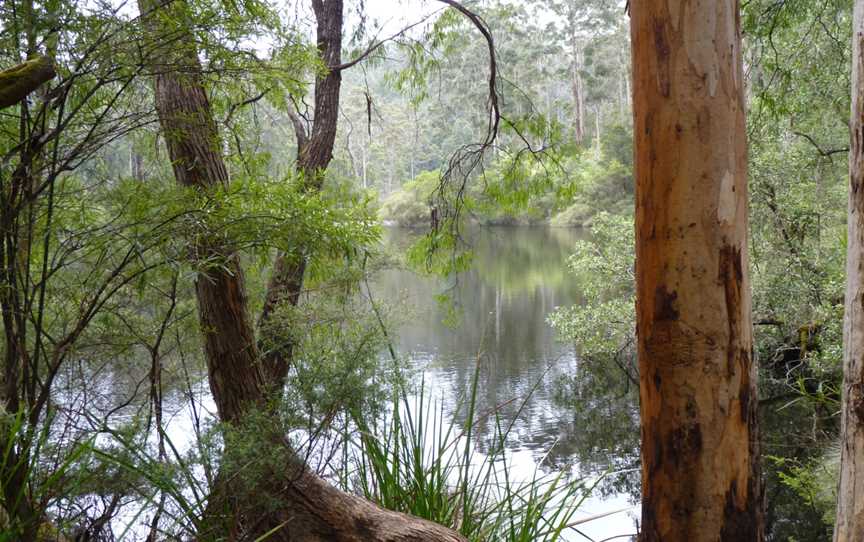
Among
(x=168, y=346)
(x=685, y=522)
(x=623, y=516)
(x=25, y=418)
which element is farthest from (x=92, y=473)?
(x=623, y=516)

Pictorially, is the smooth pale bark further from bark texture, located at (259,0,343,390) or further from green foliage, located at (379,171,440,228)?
green foliage, located at (379,171,440,228)

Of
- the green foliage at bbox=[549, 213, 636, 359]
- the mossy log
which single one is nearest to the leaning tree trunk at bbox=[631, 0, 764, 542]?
the mossy log

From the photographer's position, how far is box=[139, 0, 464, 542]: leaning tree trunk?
7.15 feet

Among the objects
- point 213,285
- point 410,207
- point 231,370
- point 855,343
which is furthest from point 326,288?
point 410,207

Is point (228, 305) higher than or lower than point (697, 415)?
higher

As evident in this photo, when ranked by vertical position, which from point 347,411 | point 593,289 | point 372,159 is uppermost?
point 372,159

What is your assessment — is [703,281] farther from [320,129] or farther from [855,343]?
[320,129]

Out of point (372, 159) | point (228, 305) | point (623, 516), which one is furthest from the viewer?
point (372, 159)

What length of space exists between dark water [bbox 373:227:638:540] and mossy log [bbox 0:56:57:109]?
1536 millimetres

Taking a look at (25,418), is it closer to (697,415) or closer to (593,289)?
(697,415)

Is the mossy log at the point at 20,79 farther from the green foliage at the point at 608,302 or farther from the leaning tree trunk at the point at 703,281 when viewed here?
the green foliage at the point at 608,302

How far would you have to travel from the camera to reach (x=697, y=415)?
1572mm

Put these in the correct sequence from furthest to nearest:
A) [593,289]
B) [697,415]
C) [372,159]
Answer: [372,159]
[593,289]
[697,415]

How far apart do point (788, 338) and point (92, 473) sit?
5.36m
